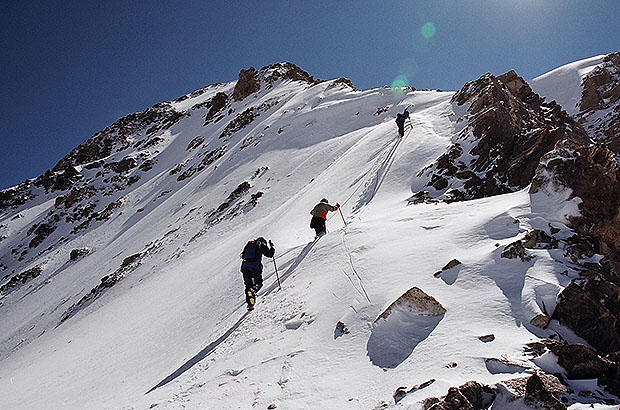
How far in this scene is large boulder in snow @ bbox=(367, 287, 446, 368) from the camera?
476 cm

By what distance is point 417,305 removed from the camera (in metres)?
5.21

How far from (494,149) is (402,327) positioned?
29.6 ft

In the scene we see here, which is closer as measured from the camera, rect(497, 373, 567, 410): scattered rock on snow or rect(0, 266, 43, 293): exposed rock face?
rect(497, 373, 567, 410): scattered rock on snow

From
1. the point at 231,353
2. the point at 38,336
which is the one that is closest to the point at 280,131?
the point at 38,336

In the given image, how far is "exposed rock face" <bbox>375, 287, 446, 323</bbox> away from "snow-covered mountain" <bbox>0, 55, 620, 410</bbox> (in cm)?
2

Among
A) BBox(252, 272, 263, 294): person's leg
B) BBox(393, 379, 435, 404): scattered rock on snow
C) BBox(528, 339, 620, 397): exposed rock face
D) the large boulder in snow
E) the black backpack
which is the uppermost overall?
the black backpack

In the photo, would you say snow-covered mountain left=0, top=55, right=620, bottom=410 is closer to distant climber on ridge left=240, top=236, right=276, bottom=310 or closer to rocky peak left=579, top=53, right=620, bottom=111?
distant climber on ridge left=240, top=236, right=276, bottom=310

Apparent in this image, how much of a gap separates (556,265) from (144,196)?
164ft

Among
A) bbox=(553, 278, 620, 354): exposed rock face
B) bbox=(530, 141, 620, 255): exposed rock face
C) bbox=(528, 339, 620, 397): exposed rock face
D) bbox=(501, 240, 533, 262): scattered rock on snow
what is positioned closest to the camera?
bbox=(528, 339, 620, 397): exposed rock face

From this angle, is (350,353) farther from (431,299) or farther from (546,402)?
(546,402)

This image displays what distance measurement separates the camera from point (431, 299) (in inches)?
204

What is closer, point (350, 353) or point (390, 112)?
point (350, 353)

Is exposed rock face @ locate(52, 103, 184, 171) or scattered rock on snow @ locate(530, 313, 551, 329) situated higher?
exposed rock face @ locate(52, 103, 184, 171)

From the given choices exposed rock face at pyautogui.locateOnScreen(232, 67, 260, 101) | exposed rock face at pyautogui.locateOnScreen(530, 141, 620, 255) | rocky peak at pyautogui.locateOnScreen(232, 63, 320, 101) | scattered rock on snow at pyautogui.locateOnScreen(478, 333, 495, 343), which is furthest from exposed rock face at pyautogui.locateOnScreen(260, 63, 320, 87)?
scattered rock on snow at pyautogui.locateOnScreen(478, 333, 495, 343)
